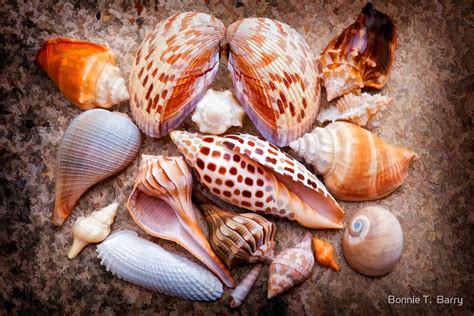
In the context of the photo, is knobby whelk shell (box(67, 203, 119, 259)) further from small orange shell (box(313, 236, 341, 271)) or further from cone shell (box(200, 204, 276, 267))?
small orange shell (box(313, 236, 341, 271))

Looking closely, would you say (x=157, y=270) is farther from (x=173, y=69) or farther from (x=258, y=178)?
(x=173, y=69)

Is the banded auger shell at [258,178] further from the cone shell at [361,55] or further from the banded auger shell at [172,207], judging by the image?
the cone shell at [361,55]

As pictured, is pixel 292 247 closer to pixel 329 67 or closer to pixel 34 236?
pixel 329 67

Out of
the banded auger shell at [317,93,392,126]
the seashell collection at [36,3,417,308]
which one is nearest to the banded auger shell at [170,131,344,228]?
the seashell collection at [36,3,417,308]

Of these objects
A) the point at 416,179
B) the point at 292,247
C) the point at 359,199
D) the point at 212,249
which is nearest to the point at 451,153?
the point at 416,179

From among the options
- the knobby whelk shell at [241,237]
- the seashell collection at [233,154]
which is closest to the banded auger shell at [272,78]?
the seashell collection at [233,154]

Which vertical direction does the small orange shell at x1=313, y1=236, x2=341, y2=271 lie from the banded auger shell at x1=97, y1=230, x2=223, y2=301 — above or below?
above
